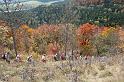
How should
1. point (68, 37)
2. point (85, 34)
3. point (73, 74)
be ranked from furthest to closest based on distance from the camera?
point (85, 34) → point (68, 37) → point (73, 74)

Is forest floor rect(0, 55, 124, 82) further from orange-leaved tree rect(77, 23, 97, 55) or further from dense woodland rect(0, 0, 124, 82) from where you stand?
orange-leaved tree rect(77, 23, 97, 55)

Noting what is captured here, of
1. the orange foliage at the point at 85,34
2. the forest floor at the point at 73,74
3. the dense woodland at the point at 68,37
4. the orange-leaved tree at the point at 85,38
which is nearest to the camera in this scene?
the forest floor at the point at 73,74

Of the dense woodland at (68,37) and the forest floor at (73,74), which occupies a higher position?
the forest floor at (73,74)

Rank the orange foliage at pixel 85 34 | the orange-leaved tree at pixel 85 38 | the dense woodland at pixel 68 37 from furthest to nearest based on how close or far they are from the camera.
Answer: the orange foliage at pixel 85 34, the orange-leaved tree at pixel 85 38, the dense woodland at pixel 68 37

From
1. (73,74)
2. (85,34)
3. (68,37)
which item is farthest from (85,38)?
(73,74)

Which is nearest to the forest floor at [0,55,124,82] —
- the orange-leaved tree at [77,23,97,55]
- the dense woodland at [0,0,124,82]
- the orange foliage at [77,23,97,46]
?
the dense woodland at [0,0,124,82]

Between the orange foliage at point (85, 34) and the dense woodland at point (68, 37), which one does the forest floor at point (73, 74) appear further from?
the orange foliage at point (85, 34)

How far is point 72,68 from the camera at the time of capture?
8.55 metres

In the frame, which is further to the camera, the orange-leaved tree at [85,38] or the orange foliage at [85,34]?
the orange foliage at [85,34]

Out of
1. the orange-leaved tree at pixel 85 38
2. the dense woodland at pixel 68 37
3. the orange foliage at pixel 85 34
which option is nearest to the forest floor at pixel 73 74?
the dense woodland at pixel 68 37

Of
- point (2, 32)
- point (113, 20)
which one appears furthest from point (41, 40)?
point (113, 20)

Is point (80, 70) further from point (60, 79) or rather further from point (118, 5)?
point (118, 5)

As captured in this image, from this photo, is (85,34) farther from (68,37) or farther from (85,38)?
(68,37)

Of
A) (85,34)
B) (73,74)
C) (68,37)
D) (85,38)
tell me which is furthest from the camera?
(85,34)
